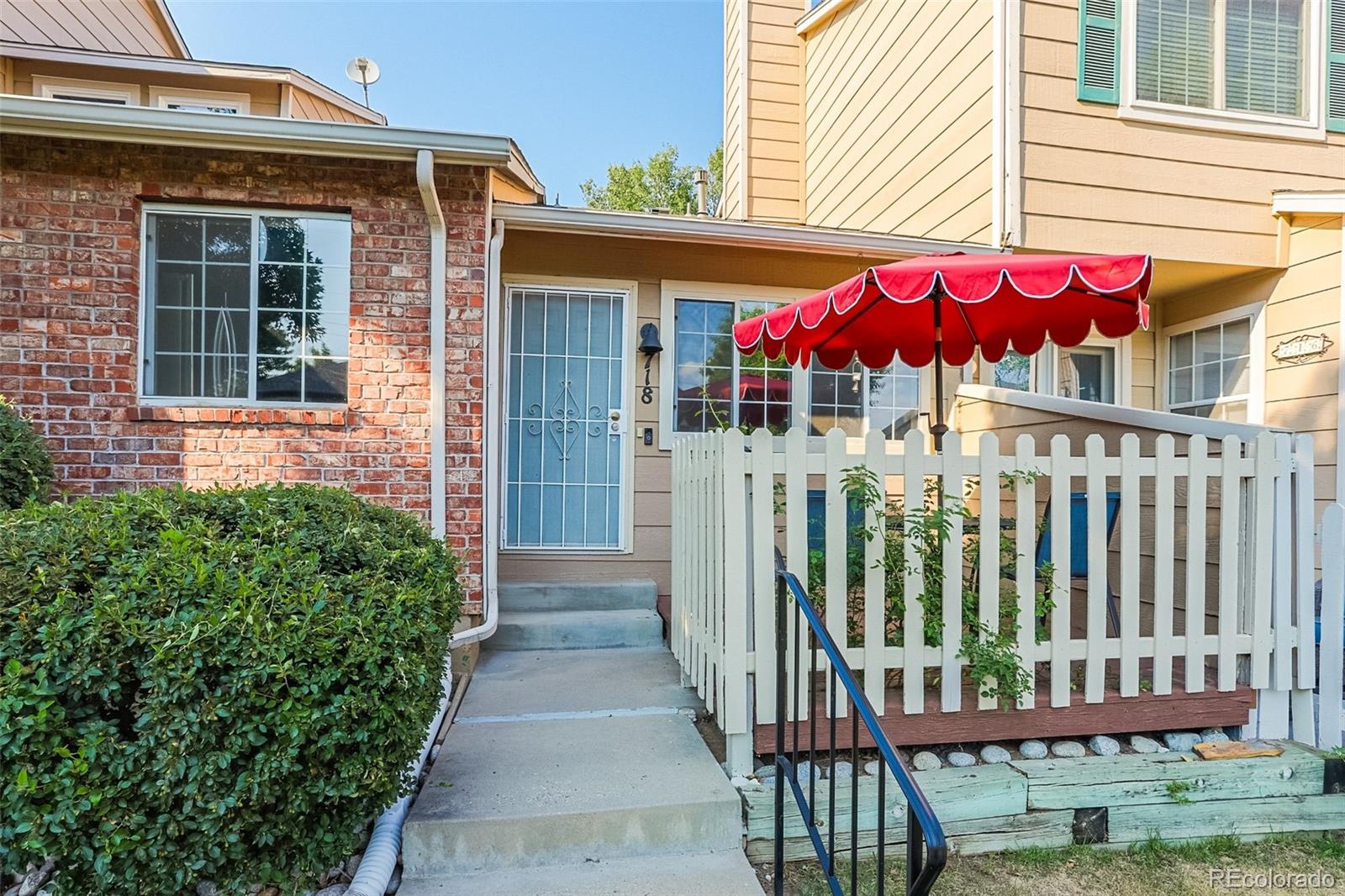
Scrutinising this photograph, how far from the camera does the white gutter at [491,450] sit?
387cm

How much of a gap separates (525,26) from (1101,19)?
659 centimetres

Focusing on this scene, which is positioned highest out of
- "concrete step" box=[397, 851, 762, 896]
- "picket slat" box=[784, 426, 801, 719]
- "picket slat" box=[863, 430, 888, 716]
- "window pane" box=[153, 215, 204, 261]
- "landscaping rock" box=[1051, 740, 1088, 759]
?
"window pane" box=[153, 215, 204, 261]

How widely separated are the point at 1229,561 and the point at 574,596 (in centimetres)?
336

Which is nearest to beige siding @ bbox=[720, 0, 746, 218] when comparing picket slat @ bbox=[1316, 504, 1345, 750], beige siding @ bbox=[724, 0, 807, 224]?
beige siding @ bbox=[724, 0, 807, 224]

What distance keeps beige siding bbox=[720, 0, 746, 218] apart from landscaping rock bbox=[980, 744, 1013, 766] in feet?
19.9

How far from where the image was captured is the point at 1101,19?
490cm

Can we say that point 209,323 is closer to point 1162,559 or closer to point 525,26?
point 1162,559

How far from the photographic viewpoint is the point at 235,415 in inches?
145

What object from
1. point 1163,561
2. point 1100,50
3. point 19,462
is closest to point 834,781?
point 1163,561

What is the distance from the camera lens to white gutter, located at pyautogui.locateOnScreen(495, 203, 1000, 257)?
14.0 feet

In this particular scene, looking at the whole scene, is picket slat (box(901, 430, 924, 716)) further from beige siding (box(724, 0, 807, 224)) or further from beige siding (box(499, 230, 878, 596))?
beige siding (box(724, 0, 807, 224))

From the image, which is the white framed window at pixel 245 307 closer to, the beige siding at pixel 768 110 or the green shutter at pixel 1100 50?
the beige siding at pixel 768 110

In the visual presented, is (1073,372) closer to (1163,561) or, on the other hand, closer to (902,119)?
(902,119)

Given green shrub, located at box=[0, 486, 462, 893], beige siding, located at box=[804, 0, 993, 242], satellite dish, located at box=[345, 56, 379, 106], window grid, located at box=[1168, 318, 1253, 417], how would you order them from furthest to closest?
satellite dish, located at box=[345, 56, 379, 106] → window grid, located at box=[1168, 318, 1253, 417] → beige siding, located at box=[804, 0, 993, 242] → green shrub, located at box=[0, 486, 462, 893]
